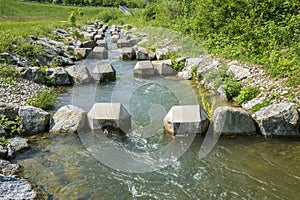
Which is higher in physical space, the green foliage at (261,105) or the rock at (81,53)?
Result: the rock at (81,53)

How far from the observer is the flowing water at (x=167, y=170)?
6758 mm

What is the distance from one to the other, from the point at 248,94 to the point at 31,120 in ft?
25.9

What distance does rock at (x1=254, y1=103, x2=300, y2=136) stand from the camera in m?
9.16

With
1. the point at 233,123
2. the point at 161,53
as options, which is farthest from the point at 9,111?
the point at 161,53

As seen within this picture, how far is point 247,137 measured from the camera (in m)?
9.24

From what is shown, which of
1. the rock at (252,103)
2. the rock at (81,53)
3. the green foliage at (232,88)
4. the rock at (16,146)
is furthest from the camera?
the rock at (81,53)

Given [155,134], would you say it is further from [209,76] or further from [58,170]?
[209,76]

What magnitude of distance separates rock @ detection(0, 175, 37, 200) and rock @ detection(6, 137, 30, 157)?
1.83 meters

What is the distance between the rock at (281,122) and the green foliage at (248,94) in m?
2.21

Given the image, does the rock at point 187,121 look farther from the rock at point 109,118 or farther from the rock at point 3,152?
the rock at point 3,152

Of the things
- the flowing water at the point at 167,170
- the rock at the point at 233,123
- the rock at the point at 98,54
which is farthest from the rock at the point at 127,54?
the rock at the point at 233,123

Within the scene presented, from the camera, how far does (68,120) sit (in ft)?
32.8

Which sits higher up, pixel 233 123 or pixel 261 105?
pixel 261 105

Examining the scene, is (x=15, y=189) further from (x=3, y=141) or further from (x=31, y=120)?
(x=31, y=120)
